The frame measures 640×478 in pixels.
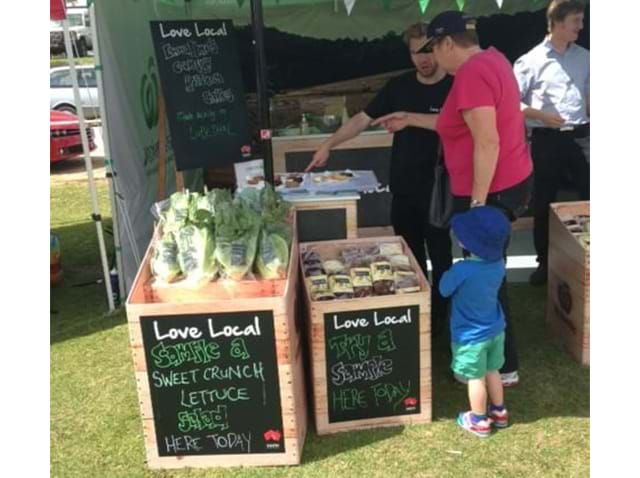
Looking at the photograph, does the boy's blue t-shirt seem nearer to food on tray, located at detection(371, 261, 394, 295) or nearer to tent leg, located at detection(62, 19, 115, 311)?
food on tray, located at detection(371, 261, 394, 295)

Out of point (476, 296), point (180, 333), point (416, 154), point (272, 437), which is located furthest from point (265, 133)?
point (272, 437)

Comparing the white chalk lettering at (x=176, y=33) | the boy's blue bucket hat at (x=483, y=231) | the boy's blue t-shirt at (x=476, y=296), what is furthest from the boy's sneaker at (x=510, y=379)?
the white chalk lettering at (x=176, y=33)

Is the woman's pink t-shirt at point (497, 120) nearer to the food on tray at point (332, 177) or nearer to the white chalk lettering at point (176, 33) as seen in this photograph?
the food on tray at point (332, 177)

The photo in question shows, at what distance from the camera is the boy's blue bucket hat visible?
2896 millimetres

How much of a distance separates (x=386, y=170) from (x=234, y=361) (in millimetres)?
3744

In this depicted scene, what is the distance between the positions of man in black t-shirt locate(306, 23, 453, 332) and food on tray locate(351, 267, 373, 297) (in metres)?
0.73

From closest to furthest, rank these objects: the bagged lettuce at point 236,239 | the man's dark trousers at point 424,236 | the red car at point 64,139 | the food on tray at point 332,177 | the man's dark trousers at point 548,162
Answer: the bagged lettuce at point 236,239 → the man's dark trousers at point 424,236 → the food on tray at point 332,177 → the man's dark trousers at point 548,162 → the red car at point 64,139

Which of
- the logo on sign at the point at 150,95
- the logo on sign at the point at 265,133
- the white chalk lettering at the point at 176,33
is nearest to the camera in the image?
the logo on sign at the point at 265,133

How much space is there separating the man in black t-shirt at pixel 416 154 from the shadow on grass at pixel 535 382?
1.61ft

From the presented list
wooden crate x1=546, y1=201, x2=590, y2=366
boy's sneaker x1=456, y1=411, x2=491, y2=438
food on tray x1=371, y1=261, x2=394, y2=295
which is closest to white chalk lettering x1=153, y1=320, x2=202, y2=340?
food on tray x1=371, y1=261, x2=394, y2=295

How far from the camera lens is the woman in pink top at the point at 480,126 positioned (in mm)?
3014

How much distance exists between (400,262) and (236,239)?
0.90 metres

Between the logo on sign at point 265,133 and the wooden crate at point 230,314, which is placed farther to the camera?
the logo on sign at point 265,133

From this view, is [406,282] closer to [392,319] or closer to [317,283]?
[392,319]
